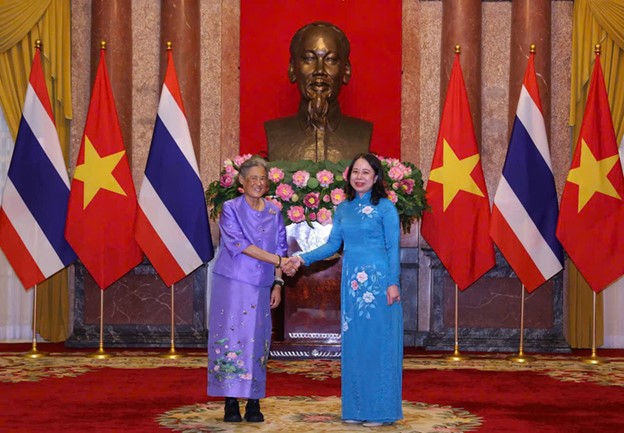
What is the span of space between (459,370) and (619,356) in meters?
2.13

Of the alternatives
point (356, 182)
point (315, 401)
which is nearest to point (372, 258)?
point (356, 182)

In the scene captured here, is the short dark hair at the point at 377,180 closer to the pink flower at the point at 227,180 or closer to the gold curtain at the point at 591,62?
the pink flower at the point at 227,180

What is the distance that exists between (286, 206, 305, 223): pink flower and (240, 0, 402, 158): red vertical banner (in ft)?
7.62

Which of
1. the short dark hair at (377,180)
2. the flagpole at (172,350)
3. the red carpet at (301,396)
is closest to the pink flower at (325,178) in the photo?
the red carpet at (301,396)

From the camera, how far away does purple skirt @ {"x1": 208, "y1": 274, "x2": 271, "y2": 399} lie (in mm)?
5676

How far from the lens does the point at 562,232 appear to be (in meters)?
8.82

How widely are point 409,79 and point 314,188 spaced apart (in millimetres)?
2596

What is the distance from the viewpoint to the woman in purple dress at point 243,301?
5691 millimetres

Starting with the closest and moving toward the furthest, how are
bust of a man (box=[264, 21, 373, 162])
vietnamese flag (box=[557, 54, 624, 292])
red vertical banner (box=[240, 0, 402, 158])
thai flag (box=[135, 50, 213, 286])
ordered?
1. vietnamese flag (box=[557, 54, 624, 292])
2. thai flag (box=[135, 50, 213, 286])
3. bust of a man (box=[264, 21, 373, 162])
4. red vertical banner (box=[240, 0, 402, 158])

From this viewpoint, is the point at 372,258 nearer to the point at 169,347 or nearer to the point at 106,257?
the point at 106,257

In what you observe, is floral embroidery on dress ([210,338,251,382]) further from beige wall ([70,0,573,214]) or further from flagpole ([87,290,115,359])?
beige wall ([70,0,573,214])

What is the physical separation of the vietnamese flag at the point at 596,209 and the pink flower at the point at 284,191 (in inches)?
91.1

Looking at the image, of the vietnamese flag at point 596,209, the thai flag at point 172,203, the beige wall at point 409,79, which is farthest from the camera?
the beige wall at point 409,79

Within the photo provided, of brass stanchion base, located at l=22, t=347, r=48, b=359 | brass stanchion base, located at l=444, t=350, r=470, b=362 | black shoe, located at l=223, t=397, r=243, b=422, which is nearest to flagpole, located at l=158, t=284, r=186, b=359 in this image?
brass stanchion base, located at l=22, t=347, r=48, b=359
